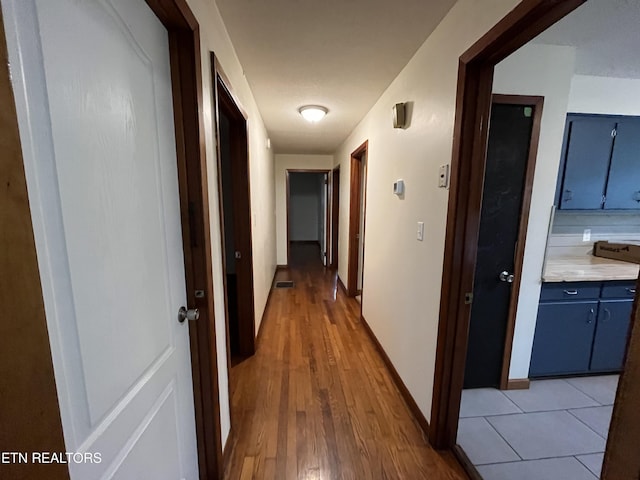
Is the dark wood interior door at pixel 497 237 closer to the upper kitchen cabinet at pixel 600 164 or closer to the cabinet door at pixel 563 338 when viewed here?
the cabinet door at pixel 563 338

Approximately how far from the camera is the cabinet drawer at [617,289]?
1.96m

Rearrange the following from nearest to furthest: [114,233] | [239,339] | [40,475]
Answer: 1. [40,475]
2. [114,233]
3. [239,339]

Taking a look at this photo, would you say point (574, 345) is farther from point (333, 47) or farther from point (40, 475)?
point (40, 475)

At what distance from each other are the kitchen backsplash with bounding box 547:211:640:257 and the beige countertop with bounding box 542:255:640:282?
0.09m

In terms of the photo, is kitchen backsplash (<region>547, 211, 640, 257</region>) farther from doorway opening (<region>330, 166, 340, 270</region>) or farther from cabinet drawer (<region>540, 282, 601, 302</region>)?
doorway opening (<region>330, 166, 340, 270</region>)

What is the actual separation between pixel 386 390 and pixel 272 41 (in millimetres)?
2400

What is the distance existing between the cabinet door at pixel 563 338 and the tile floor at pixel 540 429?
12 centimetres

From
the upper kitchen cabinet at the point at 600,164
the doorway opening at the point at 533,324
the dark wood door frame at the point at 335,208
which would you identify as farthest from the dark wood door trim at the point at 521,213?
the dark wood door frame at the point at 335,208

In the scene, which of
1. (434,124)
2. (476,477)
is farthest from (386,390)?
(434,124)

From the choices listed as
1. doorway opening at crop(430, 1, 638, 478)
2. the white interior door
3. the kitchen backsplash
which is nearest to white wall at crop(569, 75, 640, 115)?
doorway opening at crop(430, 1, 638, 478)

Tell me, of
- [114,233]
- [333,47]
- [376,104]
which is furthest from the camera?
[376,104]

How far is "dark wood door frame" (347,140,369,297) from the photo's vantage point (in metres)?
3.61

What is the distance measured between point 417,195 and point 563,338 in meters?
1.56

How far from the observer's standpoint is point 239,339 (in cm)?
238
